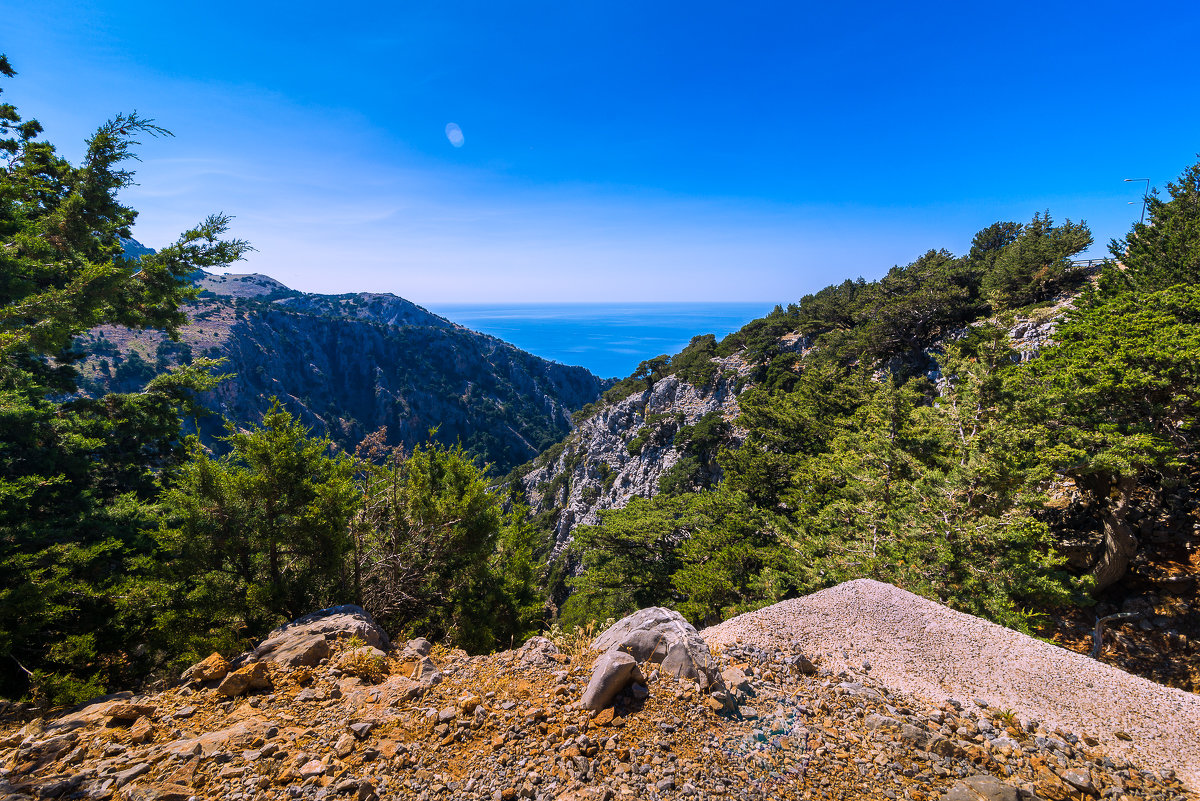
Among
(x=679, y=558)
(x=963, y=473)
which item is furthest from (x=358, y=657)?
(x=679, y=558)

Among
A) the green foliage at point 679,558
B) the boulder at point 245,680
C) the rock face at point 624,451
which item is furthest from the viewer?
the rock face at point 624,451

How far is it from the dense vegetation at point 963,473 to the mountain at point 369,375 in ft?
226

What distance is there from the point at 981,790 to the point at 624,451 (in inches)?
1946

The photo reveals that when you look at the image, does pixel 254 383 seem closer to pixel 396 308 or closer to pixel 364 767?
pixel 396 308

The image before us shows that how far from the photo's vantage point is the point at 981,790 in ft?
13.2

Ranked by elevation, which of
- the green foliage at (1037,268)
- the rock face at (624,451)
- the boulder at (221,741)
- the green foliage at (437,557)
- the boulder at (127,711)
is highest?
the green foliage at (1037,268)

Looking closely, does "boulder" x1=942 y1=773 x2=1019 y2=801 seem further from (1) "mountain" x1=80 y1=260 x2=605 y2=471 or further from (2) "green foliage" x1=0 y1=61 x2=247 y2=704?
(1) "mountain" x1=80 y1=260 x2=605 y2=471

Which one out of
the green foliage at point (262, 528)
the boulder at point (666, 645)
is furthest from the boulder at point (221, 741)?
the boulder at point (666, 645)

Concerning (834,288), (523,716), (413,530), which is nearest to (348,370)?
(834,288)

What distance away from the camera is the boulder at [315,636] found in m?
5.96

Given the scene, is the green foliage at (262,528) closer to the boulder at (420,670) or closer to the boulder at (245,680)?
the boulder at (245,680)

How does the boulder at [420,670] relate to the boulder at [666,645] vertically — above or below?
below

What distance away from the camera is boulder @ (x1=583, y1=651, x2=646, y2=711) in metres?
4.83

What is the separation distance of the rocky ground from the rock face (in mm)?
33437
